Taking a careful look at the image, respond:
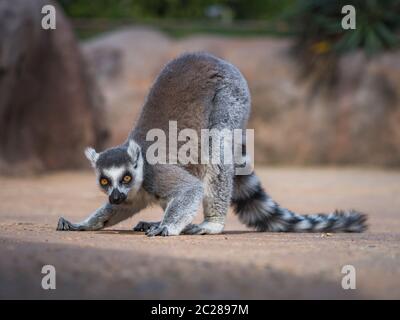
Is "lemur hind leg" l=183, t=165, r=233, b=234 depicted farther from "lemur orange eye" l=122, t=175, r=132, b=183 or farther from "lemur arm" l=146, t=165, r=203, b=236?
"lemur orange eye" l=122, t=175, r=132, b=183

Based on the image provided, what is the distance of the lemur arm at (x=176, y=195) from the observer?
5984 millimetres

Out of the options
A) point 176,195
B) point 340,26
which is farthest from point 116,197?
point 340,26

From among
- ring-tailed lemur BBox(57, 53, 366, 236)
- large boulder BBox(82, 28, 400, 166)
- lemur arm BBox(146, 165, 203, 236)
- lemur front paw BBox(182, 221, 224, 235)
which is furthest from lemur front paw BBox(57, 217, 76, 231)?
large boulder BBox(82, 28, 400, 166)

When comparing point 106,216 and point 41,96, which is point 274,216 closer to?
point 106,216

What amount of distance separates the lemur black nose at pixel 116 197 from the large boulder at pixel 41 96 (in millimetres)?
7217

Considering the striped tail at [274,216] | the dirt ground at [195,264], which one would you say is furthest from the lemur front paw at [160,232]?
the striped tail at [274,216]

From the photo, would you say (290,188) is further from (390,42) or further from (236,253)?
(236,253)

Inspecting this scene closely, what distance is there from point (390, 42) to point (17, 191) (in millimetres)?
9415

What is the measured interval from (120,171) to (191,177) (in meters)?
0.68

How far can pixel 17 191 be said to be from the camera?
10.6m

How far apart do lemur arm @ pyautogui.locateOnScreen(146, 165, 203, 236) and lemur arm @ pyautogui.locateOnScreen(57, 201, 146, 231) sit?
31 cm

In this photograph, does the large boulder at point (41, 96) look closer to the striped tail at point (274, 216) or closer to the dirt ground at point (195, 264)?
the dirt ground at point (195, 264)

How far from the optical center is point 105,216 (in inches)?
253

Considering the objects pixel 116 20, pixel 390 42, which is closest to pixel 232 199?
pixel 390 42
